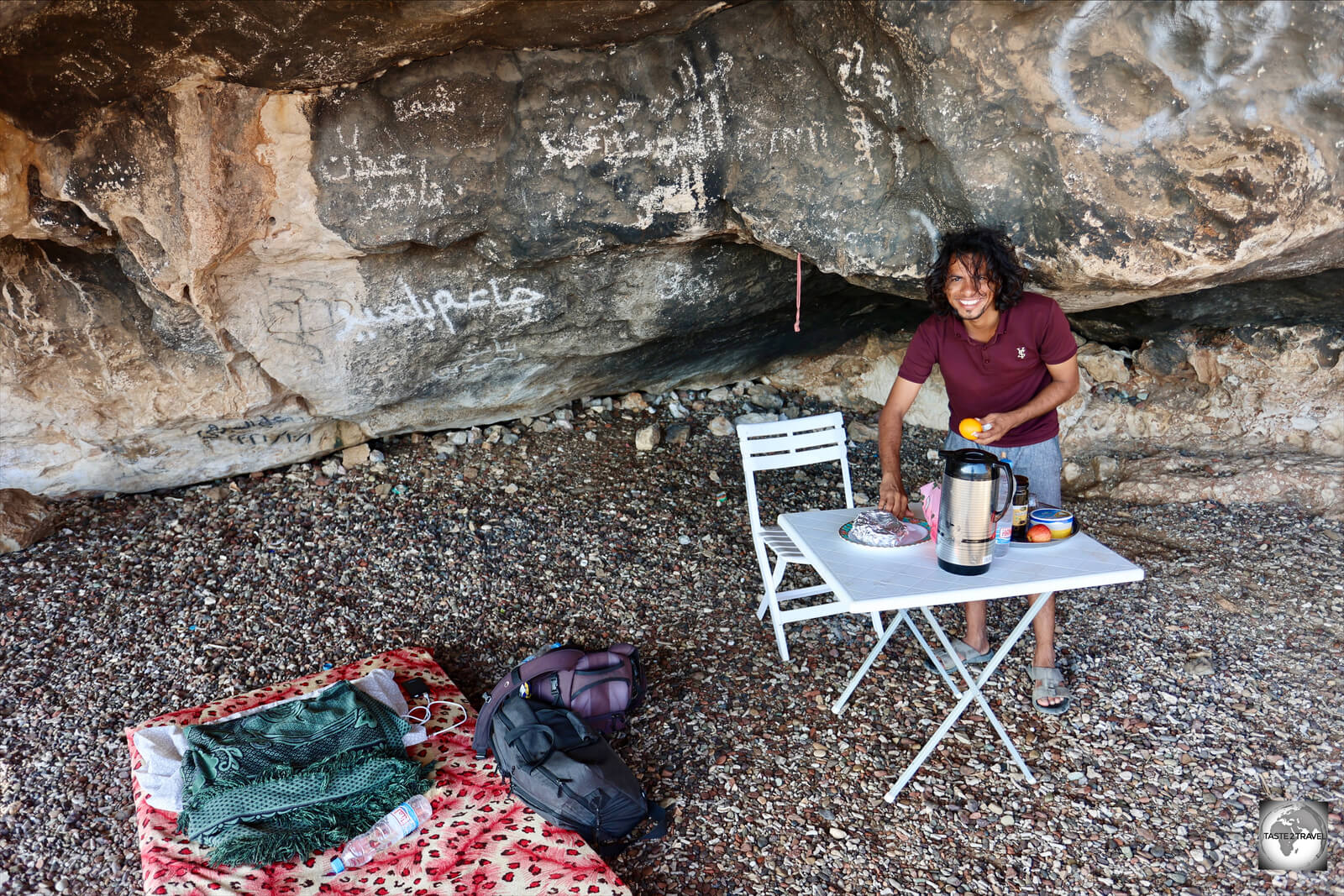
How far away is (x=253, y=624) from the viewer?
15.8ft

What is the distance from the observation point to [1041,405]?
3756mm

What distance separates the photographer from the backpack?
3299mm

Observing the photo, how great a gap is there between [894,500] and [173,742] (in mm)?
3166

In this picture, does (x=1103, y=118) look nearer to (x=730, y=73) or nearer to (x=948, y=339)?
(x=948, y=339)

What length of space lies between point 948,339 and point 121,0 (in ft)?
11.3

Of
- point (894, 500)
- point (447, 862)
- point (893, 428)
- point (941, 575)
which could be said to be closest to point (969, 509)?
point (941, 575)

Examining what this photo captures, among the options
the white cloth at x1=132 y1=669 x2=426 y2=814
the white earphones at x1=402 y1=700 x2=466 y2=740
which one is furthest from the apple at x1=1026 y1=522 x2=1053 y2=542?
the white cloth at x1=132 y1=669 x2=426 y2=814

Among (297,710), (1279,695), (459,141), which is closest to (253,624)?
(297,710)

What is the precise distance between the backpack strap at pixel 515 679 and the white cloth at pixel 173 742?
0.28 meters

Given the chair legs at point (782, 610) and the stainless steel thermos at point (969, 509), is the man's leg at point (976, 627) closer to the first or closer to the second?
the chair legs at point (782, 610)

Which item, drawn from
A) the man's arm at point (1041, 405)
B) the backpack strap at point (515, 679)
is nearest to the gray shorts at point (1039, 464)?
the man's arm at point (1041, 405)

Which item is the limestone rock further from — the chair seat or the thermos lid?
the thermos lid

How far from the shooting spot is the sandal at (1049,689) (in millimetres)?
4004

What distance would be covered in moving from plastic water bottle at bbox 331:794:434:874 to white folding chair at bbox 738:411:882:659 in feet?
6.03
